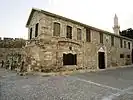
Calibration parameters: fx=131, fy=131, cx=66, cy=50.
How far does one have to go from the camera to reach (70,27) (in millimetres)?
14758

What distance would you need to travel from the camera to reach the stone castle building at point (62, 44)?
12594mm

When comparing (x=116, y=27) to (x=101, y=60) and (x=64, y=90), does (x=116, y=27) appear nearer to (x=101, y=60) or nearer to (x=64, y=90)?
(x=101, y=60)

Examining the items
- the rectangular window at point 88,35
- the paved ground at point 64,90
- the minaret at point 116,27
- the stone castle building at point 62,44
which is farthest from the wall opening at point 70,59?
the minaret at point 116,27

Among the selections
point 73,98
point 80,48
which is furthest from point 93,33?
point 73,98

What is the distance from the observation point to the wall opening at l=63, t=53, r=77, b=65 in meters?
13.8

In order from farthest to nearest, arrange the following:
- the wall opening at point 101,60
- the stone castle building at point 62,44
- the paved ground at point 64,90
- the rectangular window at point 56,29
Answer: the wall opening at point 101,60
the rectangular window at point 56,29
the stone castle building at point 62,44
the paved ground at point 64,90

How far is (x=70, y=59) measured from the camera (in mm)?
14328

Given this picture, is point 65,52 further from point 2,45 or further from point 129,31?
point 129,31

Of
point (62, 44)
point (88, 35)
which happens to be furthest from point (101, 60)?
point (62, 44)

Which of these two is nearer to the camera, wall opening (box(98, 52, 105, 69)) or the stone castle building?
the stone castle building

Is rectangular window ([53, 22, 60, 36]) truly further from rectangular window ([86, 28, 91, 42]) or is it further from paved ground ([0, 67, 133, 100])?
paved ground ([0, 67, 133, 100])

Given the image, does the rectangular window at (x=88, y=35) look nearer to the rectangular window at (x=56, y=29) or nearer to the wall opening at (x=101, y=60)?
the wall opening at (x=101, y=60)

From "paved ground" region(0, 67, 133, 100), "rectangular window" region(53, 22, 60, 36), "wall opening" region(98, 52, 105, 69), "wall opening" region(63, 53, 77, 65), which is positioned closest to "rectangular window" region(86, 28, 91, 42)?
"wall opening" region(98, 52, 105, 69)

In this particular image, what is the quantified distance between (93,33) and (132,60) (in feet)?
47.6
